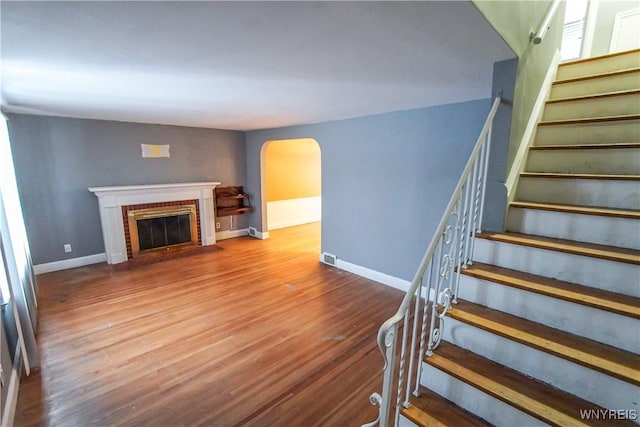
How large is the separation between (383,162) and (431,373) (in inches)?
101

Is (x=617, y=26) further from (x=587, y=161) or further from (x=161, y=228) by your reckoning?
(x=161, y=228)

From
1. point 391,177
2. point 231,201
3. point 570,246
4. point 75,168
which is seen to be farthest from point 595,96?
point 75,168

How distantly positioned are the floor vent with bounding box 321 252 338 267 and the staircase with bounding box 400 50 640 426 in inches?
105

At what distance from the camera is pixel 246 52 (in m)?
1.60

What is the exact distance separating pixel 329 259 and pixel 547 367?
326 centimetres

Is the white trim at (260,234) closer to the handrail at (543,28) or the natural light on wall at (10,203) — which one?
the natural light on wall at (10,203)

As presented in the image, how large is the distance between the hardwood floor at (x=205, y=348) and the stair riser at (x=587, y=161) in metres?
1.97

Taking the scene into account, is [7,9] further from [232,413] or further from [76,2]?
[232,413]

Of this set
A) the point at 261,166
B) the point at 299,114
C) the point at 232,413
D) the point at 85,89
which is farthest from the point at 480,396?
the point at 261,166

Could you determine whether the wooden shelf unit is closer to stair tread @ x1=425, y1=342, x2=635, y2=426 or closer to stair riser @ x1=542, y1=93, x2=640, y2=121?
stair tread @ x1=425, y1=342, x2=635, y2=426

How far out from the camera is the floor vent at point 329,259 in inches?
175

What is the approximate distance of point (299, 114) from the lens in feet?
12.0

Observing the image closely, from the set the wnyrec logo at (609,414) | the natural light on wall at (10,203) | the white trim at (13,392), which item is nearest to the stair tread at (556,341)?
the wnyrec logo at (609,414)

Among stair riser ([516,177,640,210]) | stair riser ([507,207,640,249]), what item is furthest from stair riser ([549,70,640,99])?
stair riser ([507,207,640,249])
